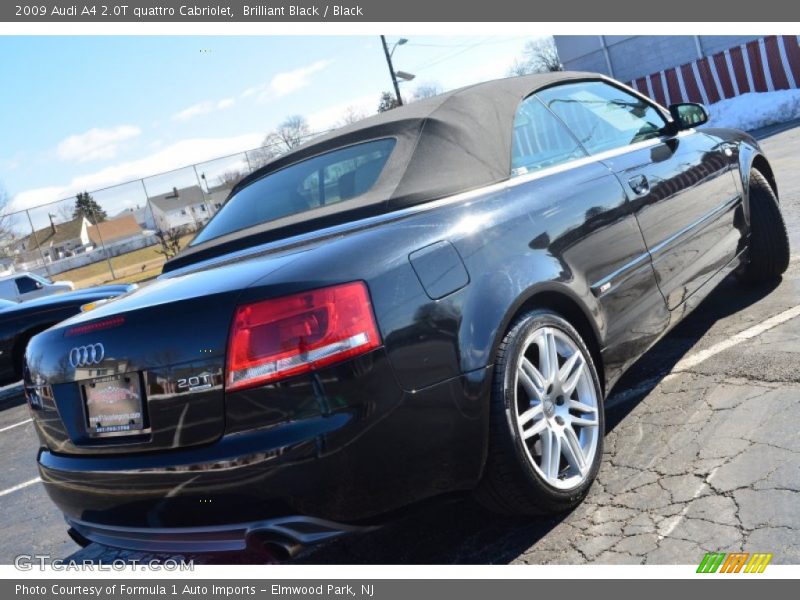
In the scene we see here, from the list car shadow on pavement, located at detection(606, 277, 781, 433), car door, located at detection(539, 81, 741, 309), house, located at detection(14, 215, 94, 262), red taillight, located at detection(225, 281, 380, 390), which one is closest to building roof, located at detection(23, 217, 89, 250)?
house, located at detection(14, 215, 94, 262)

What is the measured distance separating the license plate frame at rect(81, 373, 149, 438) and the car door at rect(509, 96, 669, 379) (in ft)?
4.77

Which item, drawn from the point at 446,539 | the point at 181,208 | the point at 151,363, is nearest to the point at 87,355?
the point at 151,363

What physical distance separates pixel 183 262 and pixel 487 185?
51.1 inches

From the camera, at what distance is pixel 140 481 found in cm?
236

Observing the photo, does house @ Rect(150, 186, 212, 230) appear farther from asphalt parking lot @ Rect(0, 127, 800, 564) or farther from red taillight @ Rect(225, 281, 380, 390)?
red taillight @ Rect(225, 281, 380, 390)

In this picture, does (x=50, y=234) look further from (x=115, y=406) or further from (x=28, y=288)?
(x=115, y=406)

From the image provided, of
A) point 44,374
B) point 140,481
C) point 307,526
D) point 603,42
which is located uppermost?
point 603,42

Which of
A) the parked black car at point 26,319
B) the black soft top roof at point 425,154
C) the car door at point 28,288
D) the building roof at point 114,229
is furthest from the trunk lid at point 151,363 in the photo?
the building roof at point 114,229

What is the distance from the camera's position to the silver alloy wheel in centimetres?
271

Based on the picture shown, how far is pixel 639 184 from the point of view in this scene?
3.62 metres

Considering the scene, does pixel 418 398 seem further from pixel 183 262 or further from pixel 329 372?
pixel 183 262

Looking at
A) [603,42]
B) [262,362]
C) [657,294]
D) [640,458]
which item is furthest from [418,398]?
[603,42]

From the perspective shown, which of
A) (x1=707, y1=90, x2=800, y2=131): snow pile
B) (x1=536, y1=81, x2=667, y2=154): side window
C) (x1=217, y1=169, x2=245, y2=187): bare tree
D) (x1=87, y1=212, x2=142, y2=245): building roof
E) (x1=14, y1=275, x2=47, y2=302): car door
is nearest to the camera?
(x1=536, y1=81, x2=667, y2=154): side window
